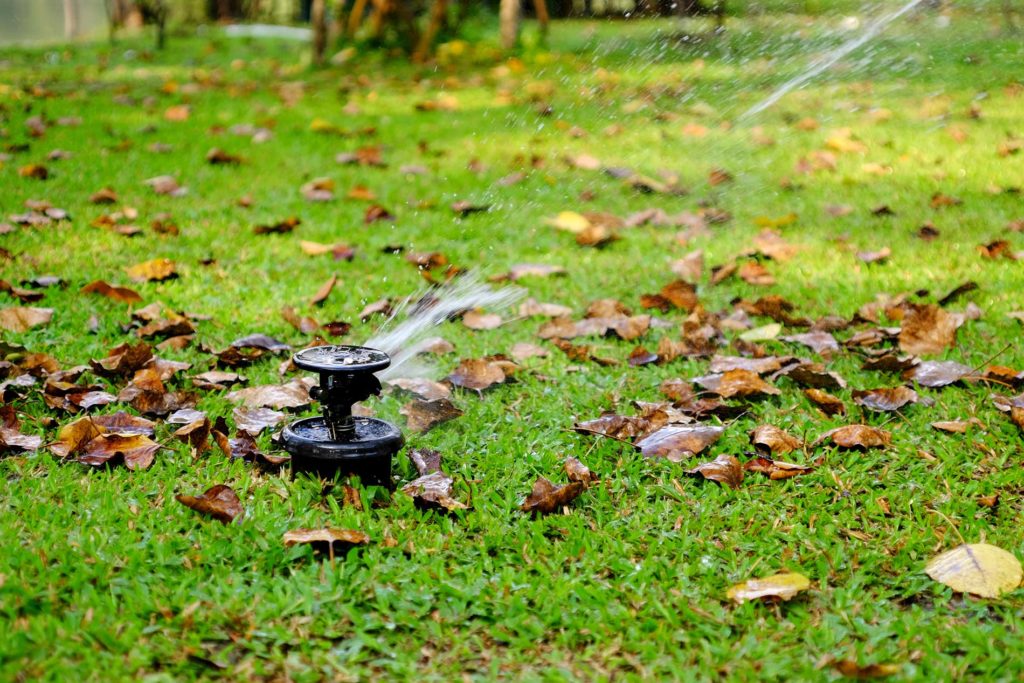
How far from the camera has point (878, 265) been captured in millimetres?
A: 3887

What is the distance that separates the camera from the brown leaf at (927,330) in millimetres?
3045

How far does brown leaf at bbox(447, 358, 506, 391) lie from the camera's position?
2785mm

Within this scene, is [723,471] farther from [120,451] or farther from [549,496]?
[120,451]

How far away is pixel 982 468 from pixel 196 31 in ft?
40.3

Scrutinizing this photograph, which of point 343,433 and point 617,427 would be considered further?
point 617,427

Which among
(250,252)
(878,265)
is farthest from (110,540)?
(878,265)

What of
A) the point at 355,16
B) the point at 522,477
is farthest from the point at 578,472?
the point at 355,16

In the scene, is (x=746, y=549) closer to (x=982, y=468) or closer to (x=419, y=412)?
(x=982, y=468)

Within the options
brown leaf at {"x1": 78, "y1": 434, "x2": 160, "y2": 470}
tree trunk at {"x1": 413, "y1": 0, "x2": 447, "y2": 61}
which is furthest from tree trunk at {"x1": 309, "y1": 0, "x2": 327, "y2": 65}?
brown leaf at {"x1": 78, "y1": 434, "x2": 160, "y2": 470}

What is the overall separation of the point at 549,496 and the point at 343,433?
463mm

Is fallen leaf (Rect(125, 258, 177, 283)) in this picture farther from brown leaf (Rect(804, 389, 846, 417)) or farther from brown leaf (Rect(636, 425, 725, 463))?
brown leaf (Rect(804, 389, 846, 417))

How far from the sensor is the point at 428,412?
8.46 feet

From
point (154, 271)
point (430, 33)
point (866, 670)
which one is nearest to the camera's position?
point (866, 670)

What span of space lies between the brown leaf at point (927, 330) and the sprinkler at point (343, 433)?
1.68m
